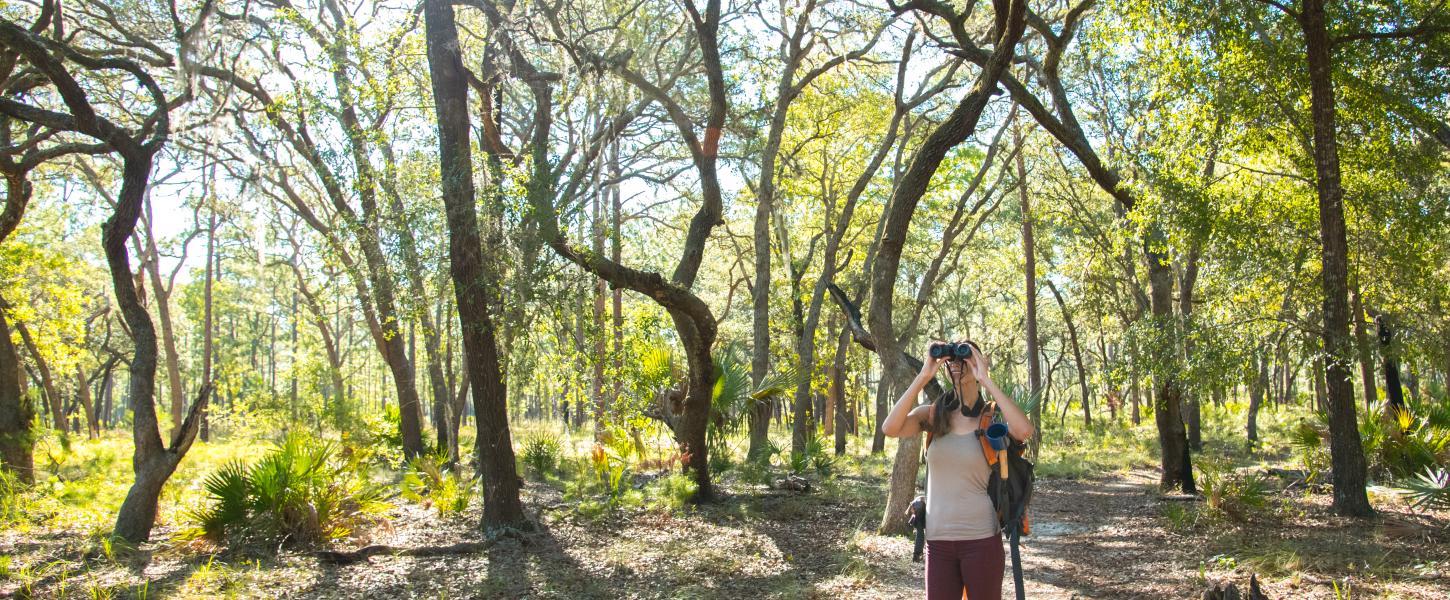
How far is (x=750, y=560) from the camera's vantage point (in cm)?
758

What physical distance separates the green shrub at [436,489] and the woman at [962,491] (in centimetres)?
692

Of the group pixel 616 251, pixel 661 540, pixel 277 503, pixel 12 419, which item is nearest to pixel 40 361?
pixel 12 419

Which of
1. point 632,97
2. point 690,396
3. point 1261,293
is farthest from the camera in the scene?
point 632,97

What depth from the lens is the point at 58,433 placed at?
58.0 feet

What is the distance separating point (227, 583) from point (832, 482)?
806 centimetres

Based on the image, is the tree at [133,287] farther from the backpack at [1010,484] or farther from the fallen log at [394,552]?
the backpack at [1010,484]

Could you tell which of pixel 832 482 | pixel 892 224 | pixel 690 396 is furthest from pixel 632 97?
pixel 832 482

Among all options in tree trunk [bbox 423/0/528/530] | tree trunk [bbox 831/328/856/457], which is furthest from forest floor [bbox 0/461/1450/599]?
tree trunk [bbox 831/328/856/457]

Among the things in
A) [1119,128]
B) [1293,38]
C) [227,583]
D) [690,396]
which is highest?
[1119,128]

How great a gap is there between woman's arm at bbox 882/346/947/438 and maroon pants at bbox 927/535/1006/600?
529 millimetres

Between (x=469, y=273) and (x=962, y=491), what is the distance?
17.6 ft

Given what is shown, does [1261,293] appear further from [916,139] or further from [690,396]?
[916,139]

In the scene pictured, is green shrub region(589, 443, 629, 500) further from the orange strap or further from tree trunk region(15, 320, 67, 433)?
tree trunk region(15, 320, 67, 433)

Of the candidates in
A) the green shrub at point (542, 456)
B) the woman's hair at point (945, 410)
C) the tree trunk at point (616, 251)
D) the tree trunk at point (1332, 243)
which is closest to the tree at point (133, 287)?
the tree trunk at point (616, 251)
